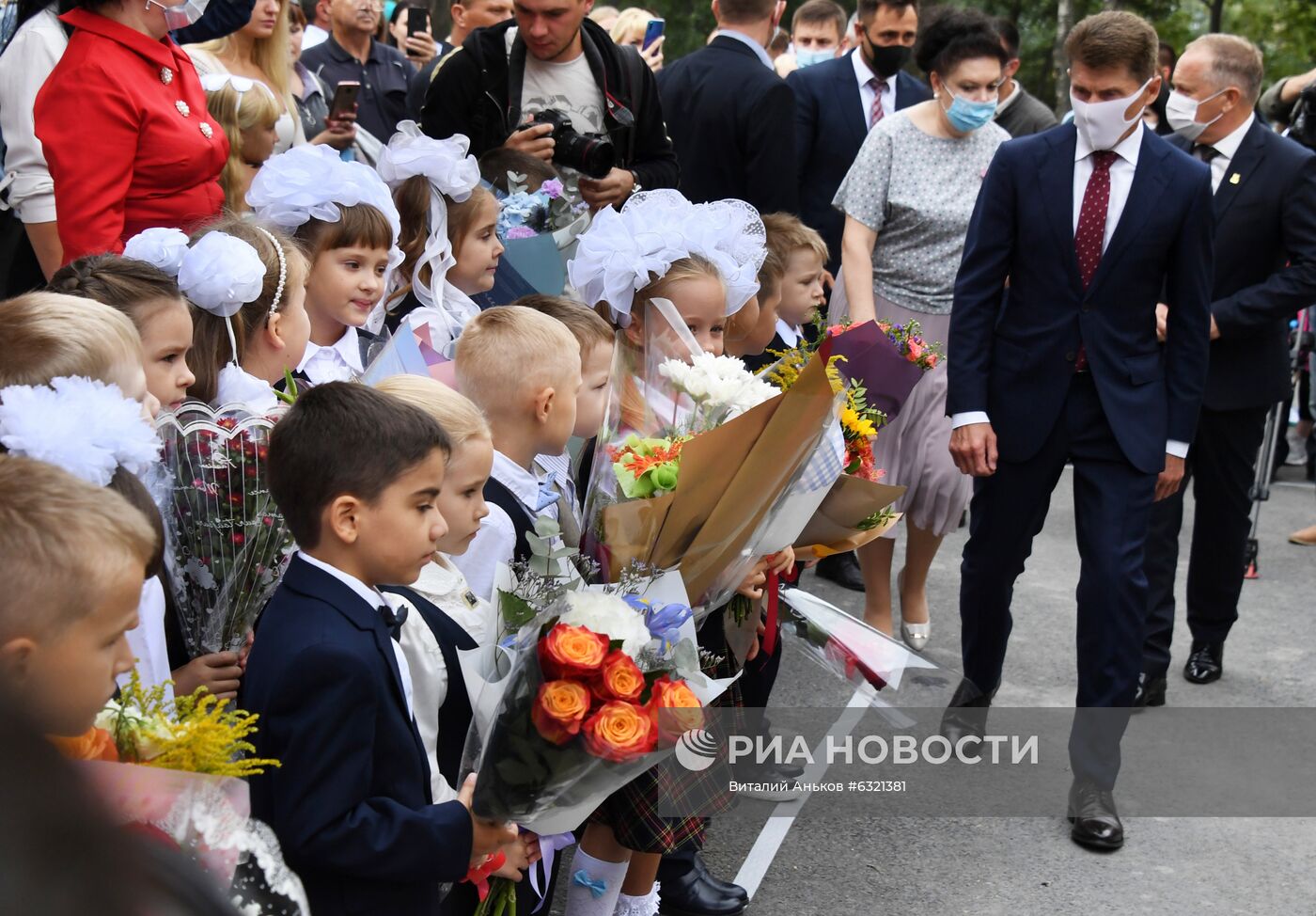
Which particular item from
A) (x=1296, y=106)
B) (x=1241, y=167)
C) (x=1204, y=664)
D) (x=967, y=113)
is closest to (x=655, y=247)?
(x=967, y=113)

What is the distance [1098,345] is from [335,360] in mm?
2423

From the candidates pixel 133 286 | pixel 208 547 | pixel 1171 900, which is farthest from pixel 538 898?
pixel 1171 900

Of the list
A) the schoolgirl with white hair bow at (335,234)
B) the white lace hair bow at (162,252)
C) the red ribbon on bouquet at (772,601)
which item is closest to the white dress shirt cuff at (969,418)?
the red ribbon on bouquet at (772,601)

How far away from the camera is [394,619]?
252cm

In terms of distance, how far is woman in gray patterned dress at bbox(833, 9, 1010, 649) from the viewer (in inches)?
241

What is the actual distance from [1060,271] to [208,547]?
305 cm

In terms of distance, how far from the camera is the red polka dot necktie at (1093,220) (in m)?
4.68

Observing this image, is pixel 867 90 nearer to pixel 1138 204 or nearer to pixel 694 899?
pixel 1138 204

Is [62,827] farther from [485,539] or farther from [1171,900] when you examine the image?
[1171,900]

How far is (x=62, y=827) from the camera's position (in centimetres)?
75

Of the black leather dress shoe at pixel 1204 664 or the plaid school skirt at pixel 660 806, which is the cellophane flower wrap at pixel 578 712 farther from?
the black leather dress shoe at pixel 1204 664

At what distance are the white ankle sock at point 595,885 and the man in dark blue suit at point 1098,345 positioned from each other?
64.6 inches

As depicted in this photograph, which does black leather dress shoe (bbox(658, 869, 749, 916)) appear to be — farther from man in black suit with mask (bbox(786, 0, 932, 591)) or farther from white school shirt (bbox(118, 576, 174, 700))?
man in black suit with mask (bbox(786, 0, 932, 591))

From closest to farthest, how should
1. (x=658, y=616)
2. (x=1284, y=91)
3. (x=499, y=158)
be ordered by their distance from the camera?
(x=658, y=616)
(x=499, y=158)
(x=1284, y=91)
